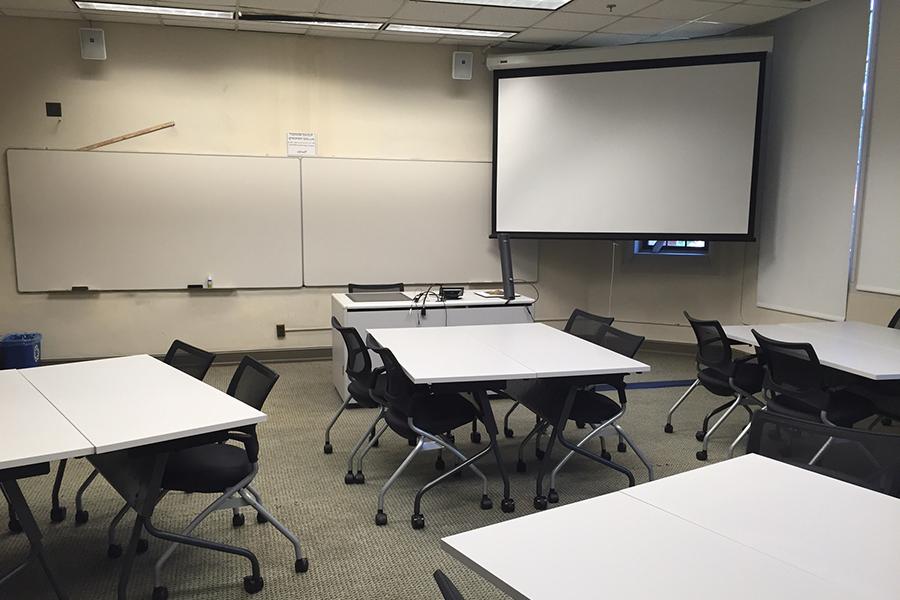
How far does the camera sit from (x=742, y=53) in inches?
240

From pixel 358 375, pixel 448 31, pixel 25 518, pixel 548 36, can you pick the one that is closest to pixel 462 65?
pixel 448 31

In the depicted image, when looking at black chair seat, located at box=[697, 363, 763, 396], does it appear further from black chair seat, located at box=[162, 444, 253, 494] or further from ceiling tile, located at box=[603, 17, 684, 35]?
ceiling tile, located at box=[603, 17, 684, 35]

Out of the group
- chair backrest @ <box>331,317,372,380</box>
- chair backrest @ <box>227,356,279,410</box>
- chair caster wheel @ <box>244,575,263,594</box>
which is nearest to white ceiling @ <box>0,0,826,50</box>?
chair backrest @ <box>331,317,372,380</box>

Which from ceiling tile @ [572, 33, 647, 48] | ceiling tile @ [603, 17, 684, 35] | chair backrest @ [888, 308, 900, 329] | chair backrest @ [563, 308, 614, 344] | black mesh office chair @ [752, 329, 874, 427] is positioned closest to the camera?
black mesh office chair @ [752, 329, 874, 427]

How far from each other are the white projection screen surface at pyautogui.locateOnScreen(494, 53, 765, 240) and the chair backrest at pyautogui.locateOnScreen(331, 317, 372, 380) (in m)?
3.34

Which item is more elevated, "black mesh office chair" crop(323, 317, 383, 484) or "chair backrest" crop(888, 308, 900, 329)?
"chair backrest" crop(888, 308, 900, 329)

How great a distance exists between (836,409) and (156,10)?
5.78m

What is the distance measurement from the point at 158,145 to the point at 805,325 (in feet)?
18.5

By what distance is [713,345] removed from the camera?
4438mm

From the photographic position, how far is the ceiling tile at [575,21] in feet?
18.9

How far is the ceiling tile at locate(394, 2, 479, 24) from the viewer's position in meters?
5.41

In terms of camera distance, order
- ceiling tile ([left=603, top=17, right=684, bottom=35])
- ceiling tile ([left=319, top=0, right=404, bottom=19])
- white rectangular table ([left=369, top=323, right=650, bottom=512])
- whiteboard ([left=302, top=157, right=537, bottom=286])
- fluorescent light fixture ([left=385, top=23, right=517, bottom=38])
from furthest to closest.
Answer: whiteboard ([left=302, top=157, right=537, bottom=286]), fluorescent light fixture ([left=385, top=23, right=517, bottom=38]), ceiling tile ([left=603, top=17, right=684, bottom=35]), ceiling tile ([left=319, top=0, right=404, bottom=19]), white rectangular table ([left=369, top=323, right=650, bottom=512])

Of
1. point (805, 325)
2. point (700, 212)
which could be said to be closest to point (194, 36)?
point (700, 212)

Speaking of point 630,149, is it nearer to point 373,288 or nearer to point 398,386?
point 373,288
